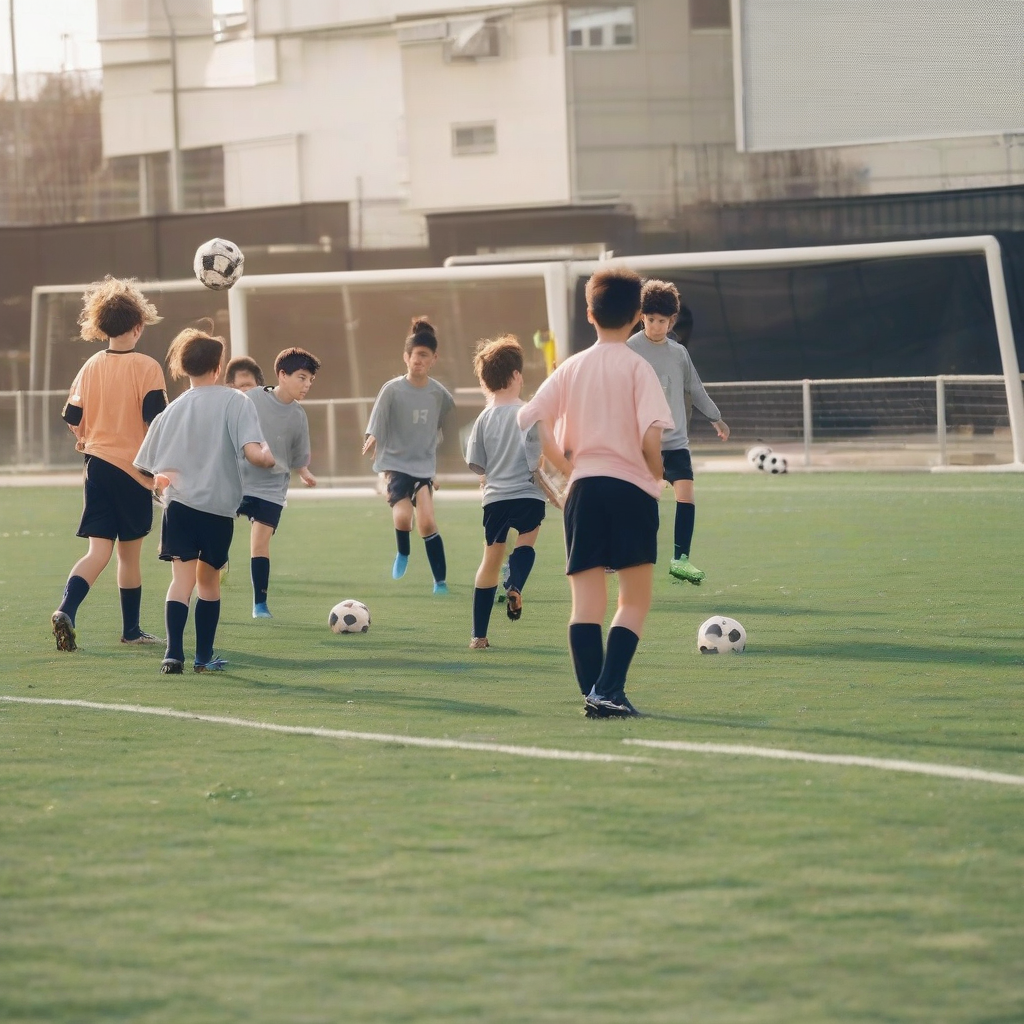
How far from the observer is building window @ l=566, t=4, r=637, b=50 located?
106ft

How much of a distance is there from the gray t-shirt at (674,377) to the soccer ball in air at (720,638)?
2.69 m

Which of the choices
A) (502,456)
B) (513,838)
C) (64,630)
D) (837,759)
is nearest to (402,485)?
(502,456)

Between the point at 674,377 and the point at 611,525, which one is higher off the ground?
the point at 674,377

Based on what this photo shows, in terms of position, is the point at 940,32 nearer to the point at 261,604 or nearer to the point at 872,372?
the point at 872,372

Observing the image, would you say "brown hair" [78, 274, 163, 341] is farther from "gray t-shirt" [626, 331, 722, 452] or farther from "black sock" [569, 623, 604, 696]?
"gray t-shirt" [626, 331, 722, 452]

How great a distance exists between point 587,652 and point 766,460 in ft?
45.7

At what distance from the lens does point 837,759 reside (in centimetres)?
511

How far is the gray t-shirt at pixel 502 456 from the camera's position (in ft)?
26.4

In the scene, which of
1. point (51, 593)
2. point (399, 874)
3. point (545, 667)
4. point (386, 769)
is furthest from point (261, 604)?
point (399, 874)

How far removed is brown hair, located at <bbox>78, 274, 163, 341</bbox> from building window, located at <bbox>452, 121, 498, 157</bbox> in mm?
26697

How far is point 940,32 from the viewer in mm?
21375

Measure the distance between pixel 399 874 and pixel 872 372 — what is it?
19053 mm

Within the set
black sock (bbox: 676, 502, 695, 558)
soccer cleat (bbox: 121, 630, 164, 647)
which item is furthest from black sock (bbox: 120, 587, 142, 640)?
black sock (bbox: 676, 502, 695, 558)

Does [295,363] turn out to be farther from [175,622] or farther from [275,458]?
[175,622]
